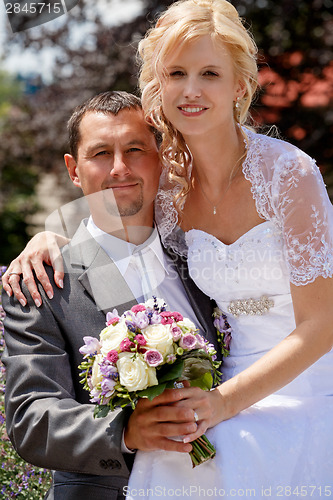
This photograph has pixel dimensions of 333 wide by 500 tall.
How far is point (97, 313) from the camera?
3.02 m

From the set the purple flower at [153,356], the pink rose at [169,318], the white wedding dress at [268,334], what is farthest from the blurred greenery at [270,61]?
the purple flower at [153,356]

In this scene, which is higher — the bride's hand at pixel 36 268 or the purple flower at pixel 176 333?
the purple flower at pixel 176 333

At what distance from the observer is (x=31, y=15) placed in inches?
257

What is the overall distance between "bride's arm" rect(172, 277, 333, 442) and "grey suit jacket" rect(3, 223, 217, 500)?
41 cm

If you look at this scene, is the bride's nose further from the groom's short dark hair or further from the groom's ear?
the groom's ear

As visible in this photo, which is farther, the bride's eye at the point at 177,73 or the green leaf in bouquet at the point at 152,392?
the bride's eye at the point at 177,73

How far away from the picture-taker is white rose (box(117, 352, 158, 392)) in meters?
2.40

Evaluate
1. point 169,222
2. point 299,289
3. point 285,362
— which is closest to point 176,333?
point 285,362

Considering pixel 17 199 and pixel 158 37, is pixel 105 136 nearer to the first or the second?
pixel 158 37

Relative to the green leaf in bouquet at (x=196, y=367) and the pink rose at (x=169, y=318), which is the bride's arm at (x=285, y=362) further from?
the pink rose at (x=169, y=318)

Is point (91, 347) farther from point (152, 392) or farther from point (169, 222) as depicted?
point (169, 222)

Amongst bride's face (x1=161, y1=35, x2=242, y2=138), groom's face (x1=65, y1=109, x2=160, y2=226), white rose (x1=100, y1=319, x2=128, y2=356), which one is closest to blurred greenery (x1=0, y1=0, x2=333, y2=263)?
groom's face (x1=65, y1=109, x2=160, y2=226)

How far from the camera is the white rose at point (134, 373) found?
2404 mm

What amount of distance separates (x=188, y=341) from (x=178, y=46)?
4.40ft
